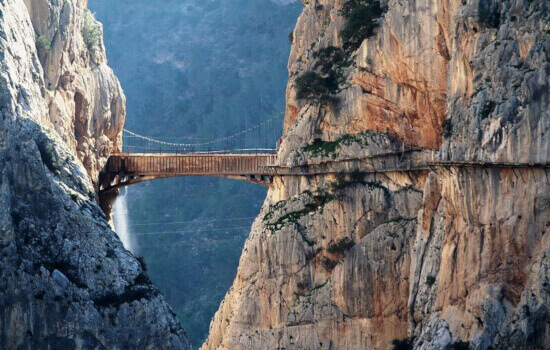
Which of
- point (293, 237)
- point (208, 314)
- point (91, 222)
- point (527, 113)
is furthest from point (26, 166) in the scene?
point (208, 314)

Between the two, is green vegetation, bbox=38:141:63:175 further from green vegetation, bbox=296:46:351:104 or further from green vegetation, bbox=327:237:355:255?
green vegetation, bbox=296:46:351:104

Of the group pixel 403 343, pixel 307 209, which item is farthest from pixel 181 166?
pixel 403 343

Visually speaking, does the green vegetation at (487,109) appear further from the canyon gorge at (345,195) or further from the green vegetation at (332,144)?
the green vegetation at (332,144)

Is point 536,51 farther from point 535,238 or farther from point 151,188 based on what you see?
point 151,188

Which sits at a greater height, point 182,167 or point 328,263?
point 182,167

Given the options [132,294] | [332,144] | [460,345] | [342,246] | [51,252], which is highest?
[332,144]

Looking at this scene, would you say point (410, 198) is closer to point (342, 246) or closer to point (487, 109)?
point (342, 246)

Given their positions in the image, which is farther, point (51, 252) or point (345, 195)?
point (345, 195)
